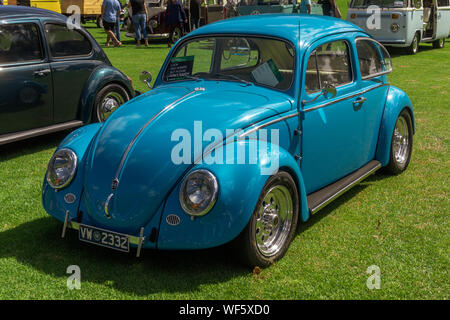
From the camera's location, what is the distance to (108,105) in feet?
25.7

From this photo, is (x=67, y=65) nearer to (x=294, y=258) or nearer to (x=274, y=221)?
(x=274, y=221)

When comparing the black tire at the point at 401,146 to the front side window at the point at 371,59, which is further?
the black tire at the point at 401,146

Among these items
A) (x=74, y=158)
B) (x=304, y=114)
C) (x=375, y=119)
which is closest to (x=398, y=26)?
(x=375, y=119)

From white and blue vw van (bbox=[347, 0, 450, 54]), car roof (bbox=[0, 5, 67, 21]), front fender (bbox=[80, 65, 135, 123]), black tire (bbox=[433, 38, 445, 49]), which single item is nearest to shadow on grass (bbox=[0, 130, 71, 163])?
front fender (bbox=[80, 65, 135, 123])

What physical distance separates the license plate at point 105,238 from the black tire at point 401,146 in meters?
3.37

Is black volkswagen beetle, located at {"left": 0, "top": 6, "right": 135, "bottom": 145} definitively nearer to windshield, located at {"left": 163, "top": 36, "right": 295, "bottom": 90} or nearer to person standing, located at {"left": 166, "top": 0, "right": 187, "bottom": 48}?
windshield, located at {"left": 163, "top": 36, "right": 295, "bottom": 90}

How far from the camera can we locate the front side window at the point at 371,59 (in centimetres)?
552

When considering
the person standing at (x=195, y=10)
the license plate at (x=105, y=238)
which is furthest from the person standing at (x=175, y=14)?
the license plate at (x=105, y=238)

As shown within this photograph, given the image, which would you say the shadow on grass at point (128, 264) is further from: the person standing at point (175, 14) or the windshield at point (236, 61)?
the person standing at point (175, 14)

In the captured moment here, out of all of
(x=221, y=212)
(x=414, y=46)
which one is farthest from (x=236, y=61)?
(x=414, y=46)

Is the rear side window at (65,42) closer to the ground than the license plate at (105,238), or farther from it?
farther from it

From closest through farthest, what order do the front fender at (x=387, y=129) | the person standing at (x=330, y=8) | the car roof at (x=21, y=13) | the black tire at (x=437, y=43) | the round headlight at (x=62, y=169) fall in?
the round headlight at (x=62, y=169)
the front fender at (x=387, y=129)
the car roof at (x=21, y=13)
the person standing at (x=330, y=8)
the black tire at (x=437, y=43)

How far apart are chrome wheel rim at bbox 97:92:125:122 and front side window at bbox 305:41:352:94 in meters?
3.71
